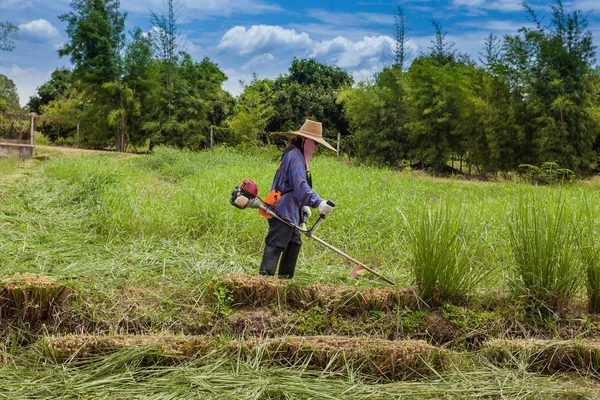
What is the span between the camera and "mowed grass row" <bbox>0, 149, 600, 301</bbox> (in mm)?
3520

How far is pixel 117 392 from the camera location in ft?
8.18

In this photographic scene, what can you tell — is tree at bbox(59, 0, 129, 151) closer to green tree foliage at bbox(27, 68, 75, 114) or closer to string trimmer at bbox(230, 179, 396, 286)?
green tree foliage at bbox(27, 68, 75, 114)

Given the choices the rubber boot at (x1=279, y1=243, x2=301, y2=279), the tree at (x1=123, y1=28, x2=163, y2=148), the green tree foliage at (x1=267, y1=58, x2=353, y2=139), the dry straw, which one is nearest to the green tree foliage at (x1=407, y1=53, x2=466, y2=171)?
the green tree foliage at (x1=267, y1=58, x2=353, y2=139)

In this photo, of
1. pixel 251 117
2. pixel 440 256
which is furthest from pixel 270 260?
pixel 251 117

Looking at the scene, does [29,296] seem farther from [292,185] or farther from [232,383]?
[292,185]

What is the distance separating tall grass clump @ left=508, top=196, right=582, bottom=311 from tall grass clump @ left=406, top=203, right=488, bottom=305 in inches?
12.4

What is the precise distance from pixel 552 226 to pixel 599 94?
1356 centimetres

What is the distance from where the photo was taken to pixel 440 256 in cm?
339

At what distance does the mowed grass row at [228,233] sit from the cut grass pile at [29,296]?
0.41 meters

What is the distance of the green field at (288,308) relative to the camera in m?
2.63

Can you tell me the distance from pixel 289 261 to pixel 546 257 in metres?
1.60

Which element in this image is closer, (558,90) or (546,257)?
(546,257)

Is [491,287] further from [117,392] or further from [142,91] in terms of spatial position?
[142,91]

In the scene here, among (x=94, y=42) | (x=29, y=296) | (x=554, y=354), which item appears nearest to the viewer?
(x=554, y=354)
